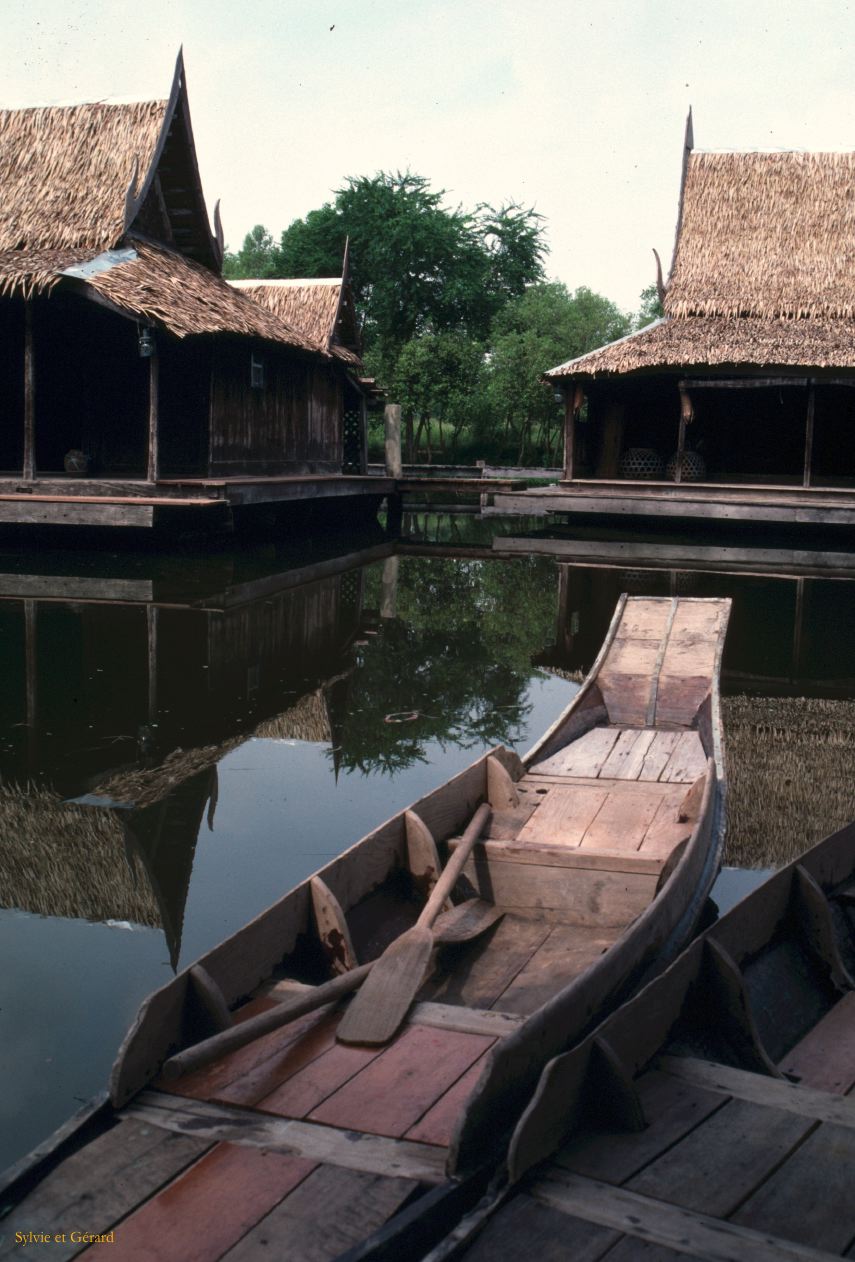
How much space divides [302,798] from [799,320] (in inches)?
644

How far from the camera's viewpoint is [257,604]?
1257 cm

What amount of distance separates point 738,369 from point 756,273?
270cm

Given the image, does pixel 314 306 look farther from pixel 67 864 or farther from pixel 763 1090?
pixel 763 1090

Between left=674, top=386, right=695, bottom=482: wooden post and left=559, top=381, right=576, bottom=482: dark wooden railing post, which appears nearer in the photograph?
left=674, top=386, right=695, bottom=482: wooden post

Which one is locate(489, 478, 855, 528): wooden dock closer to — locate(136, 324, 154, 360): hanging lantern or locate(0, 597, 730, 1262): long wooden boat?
locate(136, 324, 154, 360): hanging lantern

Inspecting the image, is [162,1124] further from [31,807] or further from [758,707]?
[758,707]

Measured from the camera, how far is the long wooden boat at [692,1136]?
2.51 m

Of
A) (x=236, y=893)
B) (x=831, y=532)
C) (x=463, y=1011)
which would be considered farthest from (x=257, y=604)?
(x=831, y=532)

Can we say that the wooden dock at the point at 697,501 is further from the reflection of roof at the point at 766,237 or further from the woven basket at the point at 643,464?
the reflection of roof at the point at 766,237

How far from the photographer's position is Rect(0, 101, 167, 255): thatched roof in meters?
15.7

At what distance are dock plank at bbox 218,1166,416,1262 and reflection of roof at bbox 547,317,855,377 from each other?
17.2 metres

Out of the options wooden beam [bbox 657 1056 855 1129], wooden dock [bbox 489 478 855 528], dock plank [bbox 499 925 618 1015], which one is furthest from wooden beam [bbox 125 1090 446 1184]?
wooden dock [bbox 489 478 855 528]

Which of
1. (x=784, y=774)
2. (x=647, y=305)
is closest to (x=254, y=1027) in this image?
(x=784, y=774)

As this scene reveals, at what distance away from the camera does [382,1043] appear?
10.7ft
